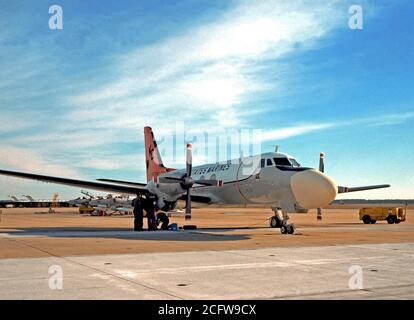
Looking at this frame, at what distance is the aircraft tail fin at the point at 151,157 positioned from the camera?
36.3 m

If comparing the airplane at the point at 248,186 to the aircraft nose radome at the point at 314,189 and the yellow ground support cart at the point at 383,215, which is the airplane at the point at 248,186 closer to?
the aircraft nose radome at the point at 314,189

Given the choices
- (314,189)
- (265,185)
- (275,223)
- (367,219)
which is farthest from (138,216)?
(367,219)

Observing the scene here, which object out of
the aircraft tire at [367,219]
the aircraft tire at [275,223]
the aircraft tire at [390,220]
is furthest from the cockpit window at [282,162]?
the aircraft tire at [390,220]

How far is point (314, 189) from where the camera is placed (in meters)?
21.1

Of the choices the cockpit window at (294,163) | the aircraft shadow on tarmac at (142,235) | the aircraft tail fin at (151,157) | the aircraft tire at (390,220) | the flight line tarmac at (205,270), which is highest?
the aircraft tail fin at (151,157)

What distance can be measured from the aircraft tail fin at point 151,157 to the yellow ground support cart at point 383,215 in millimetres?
16615

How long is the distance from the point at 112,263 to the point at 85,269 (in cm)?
118

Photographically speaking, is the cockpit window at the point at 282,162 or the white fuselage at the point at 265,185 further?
the cockpit window at the point at 282,162

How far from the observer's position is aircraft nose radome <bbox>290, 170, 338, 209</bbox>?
21.0 metres

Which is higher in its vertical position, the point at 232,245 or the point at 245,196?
the point at 245,196

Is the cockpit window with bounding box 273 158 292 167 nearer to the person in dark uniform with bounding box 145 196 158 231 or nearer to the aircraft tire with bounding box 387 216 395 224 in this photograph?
the person in dark uniform with bounding box 145 196 158 231

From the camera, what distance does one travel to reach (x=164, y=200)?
27.0 m
